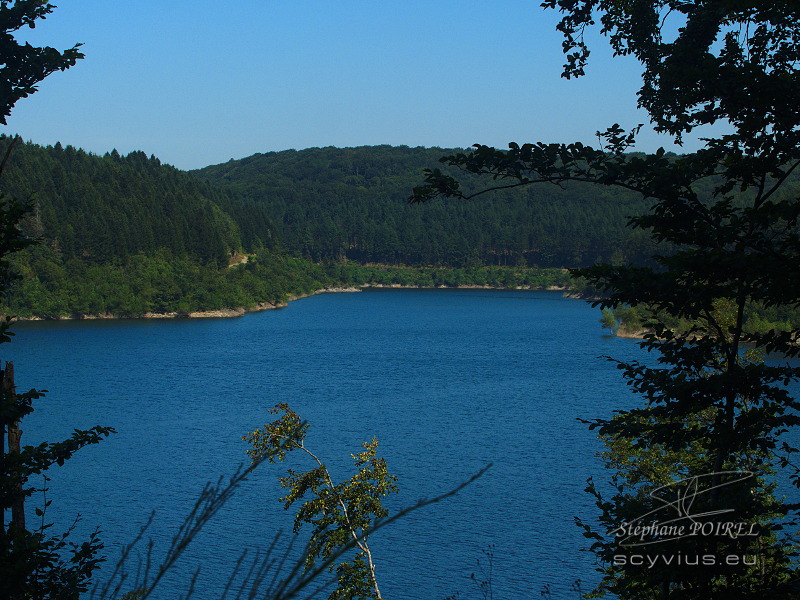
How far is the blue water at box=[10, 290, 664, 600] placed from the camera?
25969 mm

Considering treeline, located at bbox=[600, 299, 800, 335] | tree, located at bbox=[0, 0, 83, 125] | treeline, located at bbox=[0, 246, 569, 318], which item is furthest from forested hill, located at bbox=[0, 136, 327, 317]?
tree, located at bbox=[0, 0, 83, 125]

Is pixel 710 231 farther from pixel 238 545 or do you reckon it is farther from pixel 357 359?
pixel 357 359

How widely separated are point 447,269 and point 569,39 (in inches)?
7305

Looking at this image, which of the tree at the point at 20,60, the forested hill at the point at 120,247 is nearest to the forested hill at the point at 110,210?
the forested hill at the point at 120,247

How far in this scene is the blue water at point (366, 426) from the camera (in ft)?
85.2

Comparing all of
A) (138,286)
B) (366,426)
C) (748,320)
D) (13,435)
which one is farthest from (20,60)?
(138,286)

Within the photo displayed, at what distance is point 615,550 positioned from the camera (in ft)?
27.1

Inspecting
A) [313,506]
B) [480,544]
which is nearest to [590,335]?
[480,544]

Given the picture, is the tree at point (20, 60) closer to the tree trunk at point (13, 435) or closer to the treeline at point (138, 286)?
the tree trunk at point (13, 435)

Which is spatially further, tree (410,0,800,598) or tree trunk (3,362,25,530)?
tree trunk (3,362,25,530)

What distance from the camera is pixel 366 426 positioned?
139 feet

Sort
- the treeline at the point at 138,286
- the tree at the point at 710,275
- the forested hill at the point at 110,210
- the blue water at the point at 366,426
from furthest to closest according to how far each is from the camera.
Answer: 1. the forested hill at the point at 110,210
2. the treeline at the point at 138,286
3. the blue water at the point at 366,426
4. the tree at the point at 710,275
